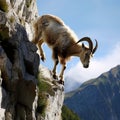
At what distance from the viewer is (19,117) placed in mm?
19031

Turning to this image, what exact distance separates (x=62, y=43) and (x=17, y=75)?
6024 millimetres

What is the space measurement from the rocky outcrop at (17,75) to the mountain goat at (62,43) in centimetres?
275

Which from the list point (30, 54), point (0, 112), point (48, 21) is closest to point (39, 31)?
point (48, 21)

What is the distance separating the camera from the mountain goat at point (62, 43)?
24.1 meters

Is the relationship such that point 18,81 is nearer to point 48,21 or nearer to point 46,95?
point 46,95

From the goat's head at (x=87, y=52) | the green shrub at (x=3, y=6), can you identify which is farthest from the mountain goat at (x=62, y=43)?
the green shrub at (x=3, y=6)

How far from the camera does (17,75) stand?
18.7 metres

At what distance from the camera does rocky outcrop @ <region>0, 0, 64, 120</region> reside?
18.0 metres

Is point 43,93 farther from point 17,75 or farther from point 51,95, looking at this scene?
point 17,75

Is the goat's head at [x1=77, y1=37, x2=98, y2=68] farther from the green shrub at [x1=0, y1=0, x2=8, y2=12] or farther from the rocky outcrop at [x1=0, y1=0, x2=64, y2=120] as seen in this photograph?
the green shrub at [x1=0, y1=0, x2=8, y2=12]

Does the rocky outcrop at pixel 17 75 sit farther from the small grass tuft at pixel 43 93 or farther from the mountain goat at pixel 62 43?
the mountain goat at pixel 62 43

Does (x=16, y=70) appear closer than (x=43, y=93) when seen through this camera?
Yes

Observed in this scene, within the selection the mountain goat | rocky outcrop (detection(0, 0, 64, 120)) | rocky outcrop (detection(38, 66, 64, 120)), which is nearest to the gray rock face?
rocky outcrop (detection(0, 0, 64, 120))

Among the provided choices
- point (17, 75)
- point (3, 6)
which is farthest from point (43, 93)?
point (3, 6)
